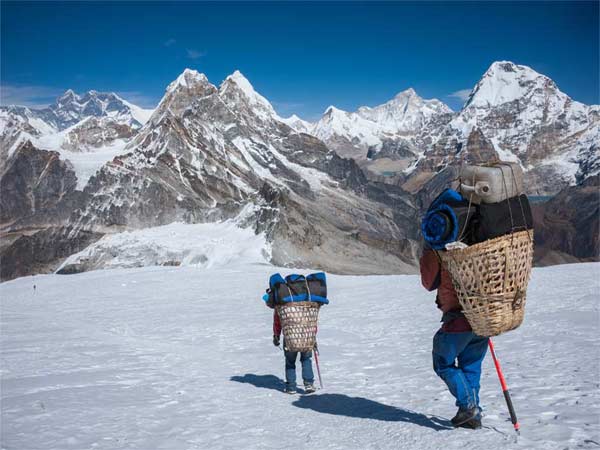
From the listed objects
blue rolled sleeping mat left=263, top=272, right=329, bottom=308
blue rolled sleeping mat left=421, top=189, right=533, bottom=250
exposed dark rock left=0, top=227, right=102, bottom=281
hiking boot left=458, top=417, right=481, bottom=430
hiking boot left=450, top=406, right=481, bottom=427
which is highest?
exposed dark rock left=0, top=227, right=102, bottom=281

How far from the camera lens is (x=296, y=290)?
888 cm

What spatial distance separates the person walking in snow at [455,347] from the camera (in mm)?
5922

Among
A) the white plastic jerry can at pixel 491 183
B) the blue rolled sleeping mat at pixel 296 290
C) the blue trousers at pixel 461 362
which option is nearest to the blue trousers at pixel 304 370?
the blue rolled sleeping mat at pixel 296 290

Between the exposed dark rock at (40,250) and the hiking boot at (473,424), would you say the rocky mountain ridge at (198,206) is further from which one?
the hiking boot at (473,424)

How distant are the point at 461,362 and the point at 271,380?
4563 millimetres

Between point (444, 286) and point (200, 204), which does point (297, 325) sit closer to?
point (444, 286)

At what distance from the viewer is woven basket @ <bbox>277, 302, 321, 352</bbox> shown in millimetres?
8789

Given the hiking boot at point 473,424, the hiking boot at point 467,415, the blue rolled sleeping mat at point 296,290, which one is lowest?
the hiking boot at point 473,424

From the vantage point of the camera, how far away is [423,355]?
10.8 metres

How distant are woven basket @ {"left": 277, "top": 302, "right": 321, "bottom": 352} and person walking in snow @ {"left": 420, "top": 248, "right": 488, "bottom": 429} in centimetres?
296

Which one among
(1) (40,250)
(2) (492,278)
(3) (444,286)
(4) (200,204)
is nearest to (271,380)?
(3) (444,286)

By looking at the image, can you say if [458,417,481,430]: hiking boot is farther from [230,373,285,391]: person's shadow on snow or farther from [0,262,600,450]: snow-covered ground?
[230,373,285,391]: person's shadow on snow

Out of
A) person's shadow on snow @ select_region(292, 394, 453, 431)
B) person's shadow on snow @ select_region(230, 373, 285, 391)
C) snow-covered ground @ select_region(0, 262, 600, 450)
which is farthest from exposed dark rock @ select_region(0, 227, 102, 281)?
person's shadow on snow @ select_region(292, 394, 453, 431)

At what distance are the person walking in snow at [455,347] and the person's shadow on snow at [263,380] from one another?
3828 millimetres
